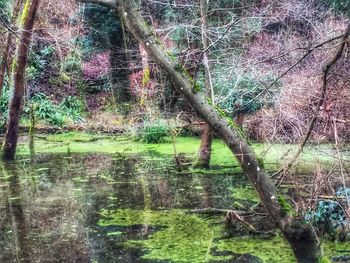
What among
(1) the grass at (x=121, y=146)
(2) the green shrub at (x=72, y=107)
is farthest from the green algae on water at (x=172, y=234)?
(2) the green shrub at (x=72, y=107)

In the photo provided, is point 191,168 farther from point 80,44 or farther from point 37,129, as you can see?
point 80,44

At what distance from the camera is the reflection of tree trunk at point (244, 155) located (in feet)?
15.7

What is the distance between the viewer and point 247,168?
4938mm

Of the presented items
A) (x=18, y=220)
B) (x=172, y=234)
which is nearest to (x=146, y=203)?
(x=172, y=234)

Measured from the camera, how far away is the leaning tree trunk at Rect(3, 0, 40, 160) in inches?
456

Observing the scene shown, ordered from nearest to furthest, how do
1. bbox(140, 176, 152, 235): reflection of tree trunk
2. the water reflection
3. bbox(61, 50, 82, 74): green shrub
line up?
1. the water reflection
2. bbox(140, 176, 152, 235): reflection of tree trunk
3. bbox(61, 50, 82, 74): green shrub

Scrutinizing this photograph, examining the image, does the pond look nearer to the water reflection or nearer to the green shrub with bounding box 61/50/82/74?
the water reflection

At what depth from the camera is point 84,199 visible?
27.6 feet

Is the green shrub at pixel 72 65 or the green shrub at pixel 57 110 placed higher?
the green shrub at pixel 72 65

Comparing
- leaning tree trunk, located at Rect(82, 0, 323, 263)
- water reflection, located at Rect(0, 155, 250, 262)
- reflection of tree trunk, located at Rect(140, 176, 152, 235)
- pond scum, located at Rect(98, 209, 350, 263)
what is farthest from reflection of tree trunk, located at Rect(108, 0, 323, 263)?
reflection of tree trunk, located at Rect(140, 176, 152, 235)

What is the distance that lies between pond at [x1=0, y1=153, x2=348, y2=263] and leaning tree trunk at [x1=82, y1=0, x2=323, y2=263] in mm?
703

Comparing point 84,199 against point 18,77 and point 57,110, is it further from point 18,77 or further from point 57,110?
point 57,110

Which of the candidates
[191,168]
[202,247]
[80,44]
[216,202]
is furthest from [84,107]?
[202,247]

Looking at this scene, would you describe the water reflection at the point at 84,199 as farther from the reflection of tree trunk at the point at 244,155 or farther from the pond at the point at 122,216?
the reflection of tree trunk at the point at 244,155
